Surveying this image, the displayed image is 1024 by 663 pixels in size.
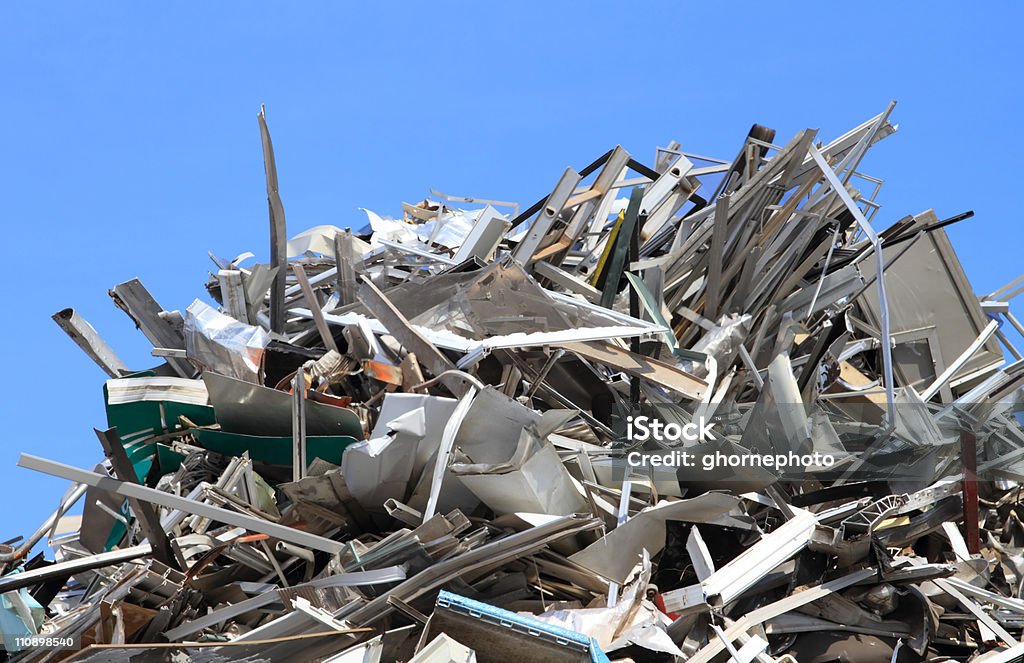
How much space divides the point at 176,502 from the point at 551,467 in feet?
5.69

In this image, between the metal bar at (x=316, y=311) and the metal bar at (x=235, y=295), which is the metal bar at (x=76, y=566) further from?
the metal bar at (x=235, y=295)

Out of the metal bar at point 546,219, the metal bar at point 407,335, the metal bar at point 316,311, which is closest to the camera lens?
the metal bar at point 407,335

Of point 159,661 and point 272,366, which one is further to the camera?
point 272,366

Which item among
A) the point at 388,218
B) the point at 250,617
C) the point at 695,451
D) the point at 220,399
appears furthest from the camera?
the point at 388,218

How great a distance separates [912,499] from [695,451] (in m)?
1.16

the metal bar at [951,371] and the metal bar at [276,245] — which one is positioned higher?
the metal bar at [276,245]

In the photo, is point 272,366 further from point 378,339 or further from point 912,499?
point 912,499

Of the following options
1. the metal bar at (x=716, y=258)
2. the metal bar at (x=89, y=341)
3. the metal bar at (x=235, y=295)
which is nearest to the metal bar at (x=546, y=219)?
the metal bar at (x=716, y=258)

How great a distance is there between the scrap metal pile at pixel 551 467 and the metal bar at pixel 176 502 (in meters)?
0.01

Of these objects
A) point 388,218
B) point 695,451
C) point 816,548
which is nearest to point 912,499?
point 816,548

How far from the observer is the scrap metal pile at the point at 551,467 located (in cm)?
443

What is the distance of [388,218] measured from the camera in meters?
9.09

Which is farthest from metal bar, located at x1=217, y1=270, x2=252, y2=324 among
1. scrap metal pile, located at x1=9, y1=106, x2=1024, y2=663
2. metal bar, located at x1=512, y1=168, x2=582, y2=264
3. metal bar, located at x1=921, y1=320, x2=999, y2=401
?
metal bar, located at x1=921, y1=320, x2=999, y2=401

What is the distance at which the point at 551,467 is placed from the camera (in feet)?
15.7
